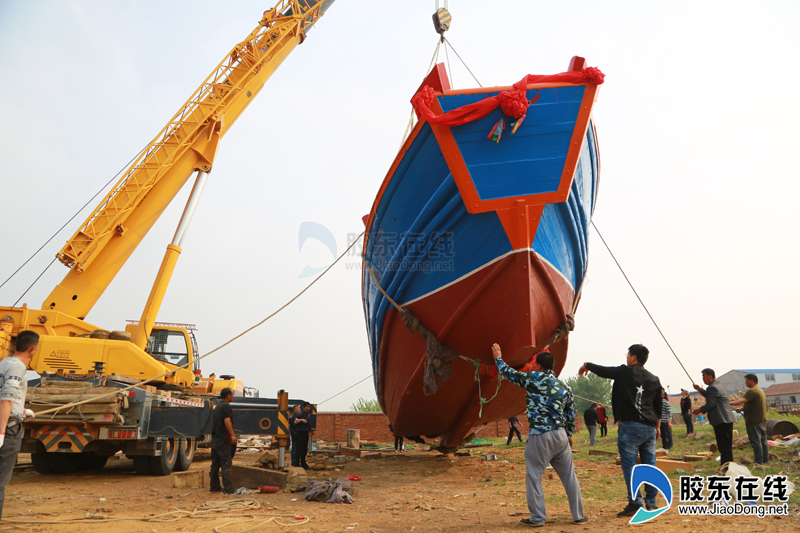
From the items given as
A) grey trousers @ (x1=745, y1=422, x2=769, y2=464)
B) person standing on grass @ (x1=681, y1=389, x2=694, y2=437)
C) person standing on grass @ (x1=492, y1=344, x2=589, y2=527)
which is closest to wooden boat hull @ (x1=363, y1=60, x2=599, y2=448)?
person standing on grass @ (x1=492, y1=344, x2=589, y2=527)

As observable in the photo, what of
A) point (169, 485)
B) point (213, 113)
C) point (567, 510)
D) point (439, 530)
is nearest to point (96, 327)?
point (169, 485)

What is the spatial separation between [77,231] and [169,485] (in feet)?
15.7

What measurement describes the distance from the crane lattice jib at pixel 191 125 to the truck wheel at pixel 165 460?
3384 mm

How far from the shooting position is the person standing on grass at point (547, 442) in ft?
12.0

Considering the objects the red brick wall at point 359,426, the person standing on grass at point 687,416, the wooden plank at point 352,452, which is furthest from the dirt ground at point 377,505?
the red brick wall at point 359,426

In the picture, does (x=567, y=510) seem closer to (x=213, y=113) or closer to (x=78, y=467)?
(x=78, y=467)

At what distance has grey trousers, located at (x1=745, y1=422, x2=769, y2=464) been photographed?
5480 millimetres

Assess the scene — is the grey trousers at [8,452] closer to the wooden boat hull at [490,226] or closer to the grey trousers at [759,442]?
the wooden boat hull at [490,226]

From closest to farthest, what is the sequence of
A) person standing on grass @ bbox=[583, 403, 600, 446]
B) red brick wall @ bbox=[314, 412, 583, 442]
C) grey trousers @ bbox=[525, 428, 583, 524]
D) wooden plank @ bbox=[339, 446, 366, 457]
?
1. grey trousers @ bbox=[525, 428, 583, 524]
2. wooden plank @ bbox=[339, 446, 366, 457]
3. person standing on grass @ bbox=[583, 403, 600, 446]
4. red brick wall @ bbox=[314, 412, 583, 442]

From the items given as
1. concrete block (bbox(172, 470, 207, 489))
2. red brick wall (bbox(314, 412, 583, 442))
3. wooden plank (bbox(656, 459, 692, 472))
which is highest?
wooden plank (bbox(656, 459, 692, 472))

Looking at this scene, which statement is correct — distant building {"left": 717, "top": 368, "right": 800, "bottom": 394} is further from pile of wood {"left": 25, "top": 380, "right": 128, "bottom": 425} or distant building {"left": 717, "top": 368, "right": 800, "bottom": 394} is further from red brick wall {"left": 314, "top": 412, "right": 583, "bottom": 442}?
pile of wood {"left": 25, "top": 380, "right": 128, "bottom": 425}

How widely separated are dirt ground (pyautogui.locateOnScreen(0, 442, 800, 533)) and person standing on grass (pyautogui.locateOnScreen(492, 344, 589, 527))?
0.16m

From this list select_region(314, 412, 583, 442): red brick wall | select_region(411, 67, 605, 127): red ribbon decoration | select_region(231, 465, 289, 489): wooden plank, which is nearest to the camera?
select_region(411, 67, 605, 127): red ribbon decoration

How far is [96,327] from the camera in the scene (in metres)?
Answer: 7.85
